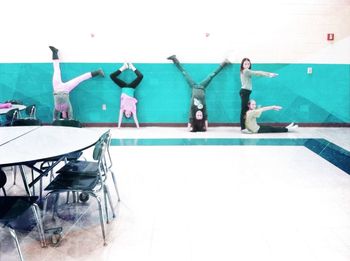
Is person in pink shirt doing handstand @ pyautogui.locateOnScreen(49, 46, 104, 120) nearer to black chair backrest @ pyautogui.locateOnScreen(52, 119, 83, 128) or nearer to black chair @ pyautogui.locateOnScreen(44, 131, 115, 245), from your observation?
black chair backrest @ pyautogui.locateOnScreen(52, 119, 83, 128)

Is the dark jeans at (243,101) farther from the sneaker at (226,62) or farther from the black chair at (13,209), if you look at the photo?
the black chair at (13,209)

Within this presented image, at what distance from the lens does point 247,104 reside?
290 inches

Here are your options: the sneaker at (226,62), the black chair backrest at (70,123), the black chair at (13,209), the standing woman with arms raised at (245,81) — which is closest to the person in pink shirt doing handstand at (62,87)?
the sneaker at (226,62)

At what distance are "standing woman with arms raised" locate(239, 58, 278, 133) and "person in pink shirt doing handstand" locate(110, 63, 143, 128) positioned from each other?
193cm

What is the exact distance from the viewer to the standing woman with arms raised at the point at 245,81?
23.5 ft

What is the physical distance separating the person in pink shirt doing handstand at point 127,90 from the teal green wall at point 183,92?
0.58 ft

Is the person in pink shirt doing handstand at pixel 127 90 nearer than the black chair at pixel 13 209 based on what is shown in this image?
No

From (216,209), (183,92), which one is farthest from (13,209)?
(183,92)
